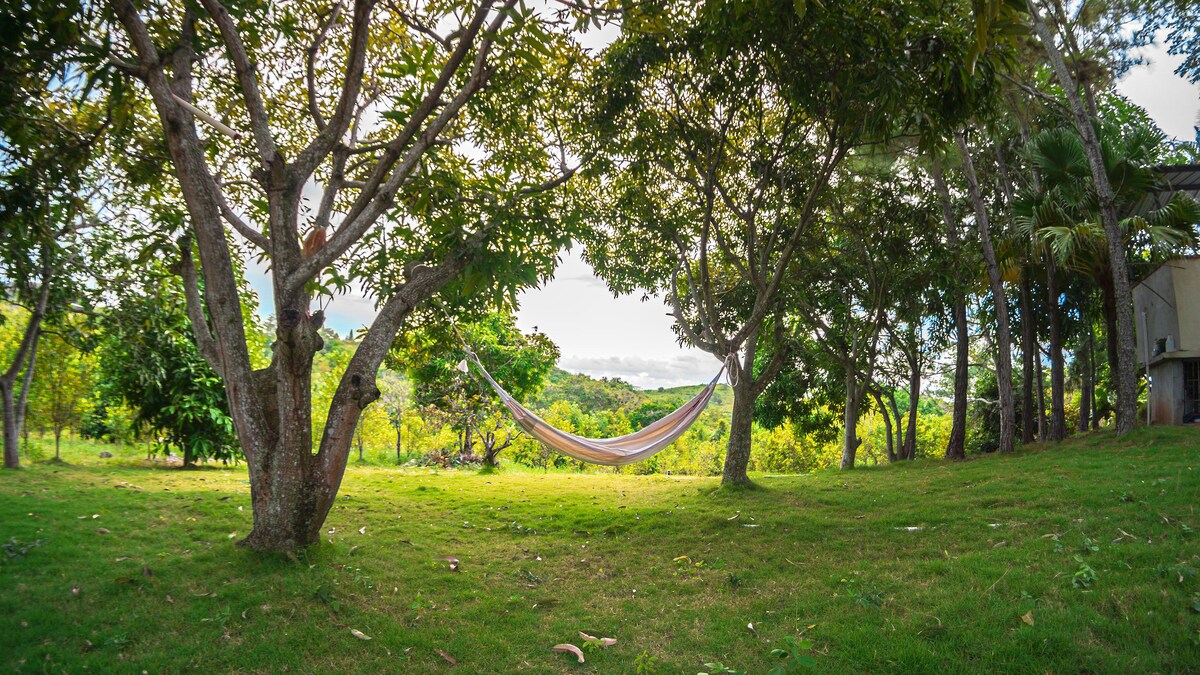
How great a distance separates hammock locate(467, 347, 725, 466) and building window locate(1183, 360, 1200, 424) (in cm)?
669

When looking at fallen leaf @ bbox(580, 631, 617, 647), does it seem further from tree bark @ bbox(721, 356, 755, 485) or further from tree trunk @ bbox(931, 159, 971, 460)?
tree trunk @ bbox(931, 159, 971, 460)

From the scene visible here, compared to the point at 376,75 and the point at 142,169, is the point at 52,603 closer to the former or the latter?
the point at 142,169

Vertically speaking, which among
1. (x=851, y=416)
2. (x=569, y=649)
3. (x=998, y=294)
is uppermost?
(x=998, y=294)

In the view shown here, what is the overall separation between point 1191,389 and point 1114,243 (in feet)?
8.75

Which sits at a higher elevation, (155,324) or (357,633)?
(155,324)

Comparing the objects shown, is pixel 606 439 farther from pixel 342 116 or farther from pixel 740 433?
pixel 342 116

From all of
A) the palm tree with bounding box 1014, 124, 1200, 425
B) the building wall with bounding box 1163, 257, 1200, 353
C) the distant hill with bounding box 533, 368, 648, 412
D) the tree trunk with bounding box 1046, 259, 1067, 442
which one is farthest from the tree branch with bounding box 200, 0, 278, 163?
the distant hill with bounding box 533, 368, 648, 412

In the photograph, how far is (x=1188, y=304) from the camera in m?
7.67

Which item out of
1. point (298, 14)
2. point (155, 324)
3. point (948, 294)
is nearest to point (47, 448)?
point (155, 324)

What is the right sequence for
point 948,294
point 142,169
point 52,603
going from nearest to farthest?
1. point 52,603
2. point 142,169
3. point 948,294

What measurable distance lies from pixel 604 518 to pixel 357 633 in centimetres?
273

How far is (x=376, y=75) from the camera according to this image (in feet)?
16.3

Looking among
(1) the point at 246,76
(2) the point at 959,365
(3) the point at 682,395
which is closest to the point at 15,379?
(1) the point at 246,76

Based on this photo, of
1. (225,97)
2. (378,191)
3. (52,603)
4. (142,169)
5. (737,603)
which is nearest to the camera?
(52,603)
